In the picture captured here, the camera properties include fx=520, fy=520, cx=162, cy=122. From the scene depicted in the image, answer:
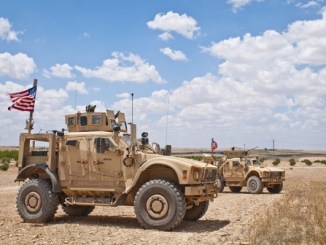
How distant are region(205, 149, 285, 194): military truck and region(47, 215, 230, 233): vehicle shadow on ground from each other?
11.3m

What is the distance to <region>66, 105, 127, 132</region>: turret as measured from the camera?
11.7 m

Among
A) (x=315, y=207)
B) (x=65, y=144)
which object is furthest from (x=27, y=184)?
(x=315, y=207)

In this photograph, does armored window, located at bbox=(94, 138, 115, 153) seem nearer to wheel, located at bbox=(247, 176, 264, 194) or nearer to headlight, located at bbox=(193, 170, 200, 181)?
headlight, located at bbox=(193, 170, 200, 181)

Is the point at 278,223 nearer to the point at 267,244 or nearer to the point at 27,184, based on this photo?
the point at 267,244

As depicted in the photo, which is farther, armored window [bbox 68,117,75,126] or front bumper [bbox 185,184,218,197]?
armored window [bbox 68,117,75,126]

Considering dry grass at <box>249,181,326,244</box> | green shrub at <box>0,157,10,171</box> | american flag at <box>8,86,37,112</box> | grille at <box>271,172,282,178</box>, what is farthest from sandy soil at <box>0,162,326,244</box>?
green shrub at <box>0,157,10,171</box>

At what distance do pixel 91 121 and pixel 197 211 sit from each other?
319cm

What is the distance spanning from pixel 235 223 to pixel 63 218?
4.14 metres

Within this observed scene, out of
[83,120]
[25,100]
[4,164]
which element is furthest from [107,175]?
[4,164]

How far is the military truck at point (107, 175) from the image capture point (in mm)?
10484

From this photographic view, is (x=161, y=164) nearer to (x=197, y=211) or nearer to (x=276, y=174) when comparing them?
(x=197, y=211)

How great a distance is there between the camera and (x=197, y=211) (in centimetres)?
1199

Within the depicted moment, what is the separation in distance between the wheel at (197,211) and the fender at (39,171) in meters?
3.03

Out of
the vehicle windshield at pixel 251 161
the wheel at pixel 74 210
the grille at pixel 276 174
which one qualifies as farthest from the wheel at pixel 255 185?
the wheel at pixel 74 210
